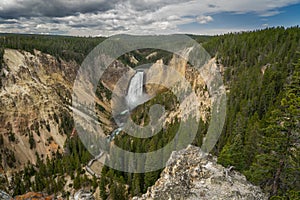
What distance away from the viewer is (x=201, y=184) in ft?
52.9

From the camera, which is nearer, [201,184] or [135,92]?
[201,184]

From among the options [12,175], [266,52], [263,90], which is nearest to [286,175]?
[263,90]

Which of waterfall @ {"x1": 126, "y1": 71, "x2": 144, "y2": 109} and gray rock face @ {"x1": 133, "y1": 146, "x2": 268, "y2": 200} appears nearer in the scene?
gray rock face @ {"x1": 133, "y1": 146, "x2": 268, "y2": 200}

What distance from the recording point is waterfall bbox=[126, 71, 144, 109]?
106 m

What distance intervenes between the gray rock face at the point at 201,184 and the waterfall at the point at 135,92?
84843mm

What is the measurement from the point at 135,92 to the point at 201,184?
312ft

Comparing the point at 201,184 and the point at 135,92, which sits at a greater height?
the point at 201,184

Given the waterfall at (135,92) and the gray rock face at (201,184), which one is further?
the waterfall at (135,92)

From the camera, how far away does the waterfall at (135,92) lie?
106250 mm

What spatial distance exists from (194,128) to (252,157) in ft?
75.0

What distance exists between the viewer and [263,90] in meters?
45.4

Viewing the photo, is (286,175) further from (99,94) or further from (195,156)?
(99,94)

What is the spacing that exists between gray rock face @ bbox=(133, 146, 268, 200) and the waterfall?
3340 inches

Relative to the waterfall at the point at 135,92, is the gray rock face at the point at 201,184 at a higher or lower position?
higher
